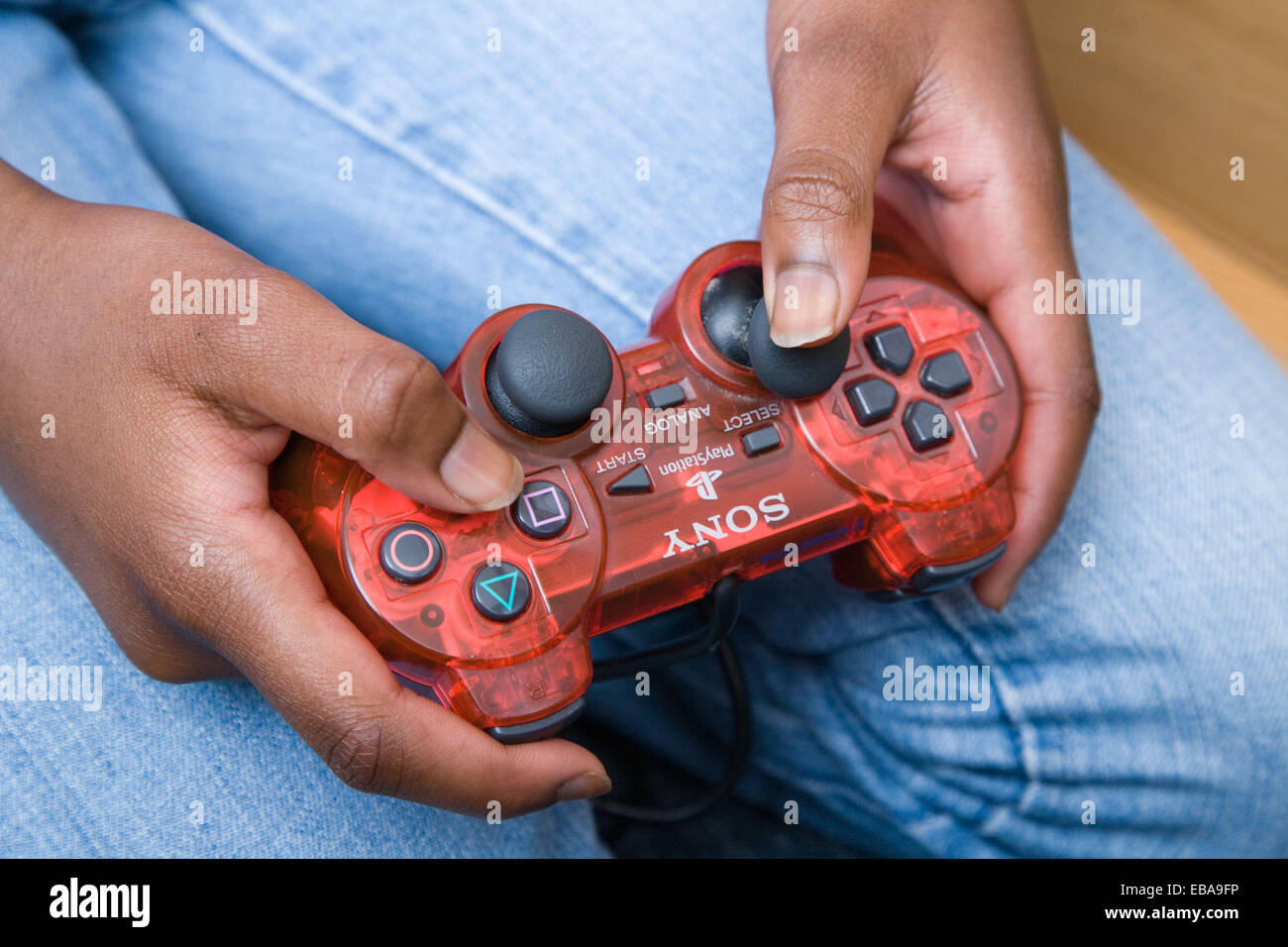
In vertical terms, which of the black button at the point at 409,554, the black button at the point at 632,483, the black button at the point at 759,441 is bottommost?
the black button at the point at 409,554

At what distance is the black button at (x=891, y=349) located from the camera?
0.62 meters

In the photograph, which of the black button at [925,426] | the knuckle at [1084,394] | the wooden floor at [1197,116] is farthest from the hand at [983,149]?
the wooden floor at [1197,116]

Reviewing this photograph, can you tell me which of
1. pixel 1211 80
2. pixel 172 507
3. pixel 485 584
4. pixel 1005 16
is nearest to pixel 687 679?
pixel 485 584

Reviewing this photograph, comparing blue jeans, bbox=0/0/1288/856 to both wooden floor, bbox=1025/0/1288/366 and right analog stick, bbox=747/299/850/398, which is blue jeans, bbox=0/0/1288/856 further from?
wooden floor, bbox=1025/0/1288/366

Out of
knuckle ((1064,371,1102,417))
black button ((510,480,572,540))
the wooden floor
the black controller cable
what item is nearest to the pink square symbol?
black button ((510,480,572,540))

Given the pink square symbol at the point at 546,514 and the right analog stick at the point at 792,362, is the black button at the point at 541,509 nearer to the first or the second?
the pink square symbol at the point at 546,514

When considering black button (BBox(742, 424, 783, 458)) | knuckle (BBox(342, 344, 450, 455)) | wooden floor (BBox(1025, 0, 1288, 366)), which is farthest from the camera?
wooden floor (BBox(1025, 0, 1288, 366))

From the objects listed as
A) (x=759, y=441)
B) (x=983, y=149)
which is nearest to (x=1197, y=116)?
(x=983, y=149)

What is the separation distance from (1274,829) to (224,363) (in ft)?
2.54

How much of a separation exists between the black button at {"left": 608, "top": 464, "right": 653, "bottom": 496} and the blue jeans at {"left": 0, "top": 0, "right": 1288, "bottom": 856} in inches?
6.1

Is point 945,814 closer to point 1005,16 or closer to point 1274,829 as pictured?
point 1274,829

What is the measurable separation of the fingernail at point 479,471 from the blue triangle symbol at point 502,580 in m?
0.04

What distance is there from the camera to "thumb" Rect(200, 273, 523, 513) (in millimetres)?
495

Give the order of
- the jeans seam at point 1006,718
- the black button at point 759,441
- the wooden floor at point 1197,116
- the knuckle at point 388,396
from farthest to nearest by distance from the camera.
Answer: the wooden floor at point 1197,116, the jeans seam at point 1006,718, the black button at point 759,441, the knuckle at point 388,396
